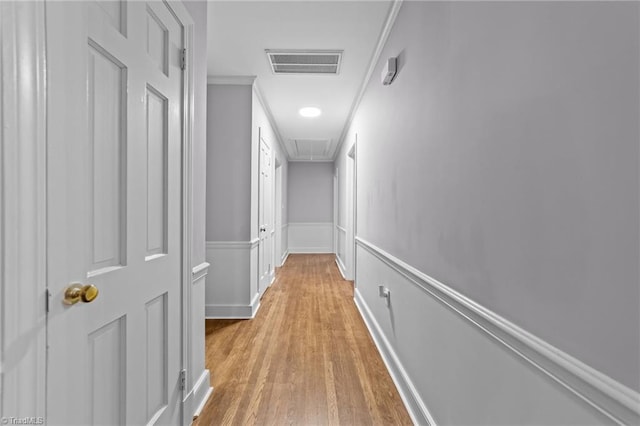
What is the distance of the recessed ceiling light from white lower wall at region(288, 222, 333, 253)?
4.54 metres

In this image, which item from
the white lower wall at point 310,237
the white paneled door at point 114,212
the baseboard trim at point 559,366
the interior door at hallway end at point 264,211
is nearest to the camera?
the baseboard trim at point 559,366

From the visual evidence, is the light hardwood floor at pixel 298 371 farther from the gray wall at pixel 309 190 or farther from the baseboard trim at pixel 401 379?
the gray wall at pixel 309 190

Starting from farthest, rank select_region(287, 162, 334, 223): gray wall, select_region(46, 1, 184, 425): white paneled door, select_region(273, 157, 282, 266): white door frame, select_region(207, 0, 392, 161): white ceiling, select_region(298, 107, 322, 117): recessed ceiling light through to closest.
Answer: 1. select_region(287, 162, 334, 223): gray wall
2. select_region(273, 157, 282, 266): white door frame
3. select_region(298, 107, 322, 117): recessed ceiling light
4. select_region(207, 0, 392, 161): white ceiling
5. select_region(46, 1, 184, 425): white paneled door

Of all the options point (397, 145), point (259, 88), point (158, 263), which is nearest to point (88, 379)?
point (158, 263)

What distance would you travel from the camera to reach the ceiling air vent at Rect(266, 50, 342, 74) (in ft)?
9.41

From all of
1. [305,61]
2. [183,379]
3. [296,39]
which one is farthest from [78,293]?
[305,61]

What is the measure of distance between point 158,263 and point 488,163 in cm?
127

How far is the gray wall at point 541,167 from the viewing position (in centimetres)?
63

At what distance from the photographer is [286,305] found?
394 centimetres

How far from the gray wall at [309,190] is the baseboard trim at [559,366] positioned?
7506 mm

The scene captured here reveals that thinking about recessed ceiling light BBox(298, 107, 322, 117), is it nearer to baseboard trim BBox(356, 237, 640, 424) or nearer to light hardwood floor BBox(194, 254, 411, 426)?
light hardwood floor BBox(194, 254, 411, 426)

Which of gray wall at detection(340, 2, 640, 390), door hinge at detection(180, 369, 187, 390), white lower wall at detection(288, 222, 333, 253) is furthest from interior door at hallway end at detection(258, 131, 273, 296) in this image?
white lower wall at detection(288, 222, 333, 253)

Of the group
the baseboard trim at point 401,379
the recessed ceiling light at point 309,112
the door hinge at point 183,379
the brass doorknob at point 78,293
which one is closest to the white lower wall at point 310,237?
the recessed ceiling light at point 309,112

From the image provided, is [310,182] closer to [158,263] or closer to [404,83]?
[404,83]
